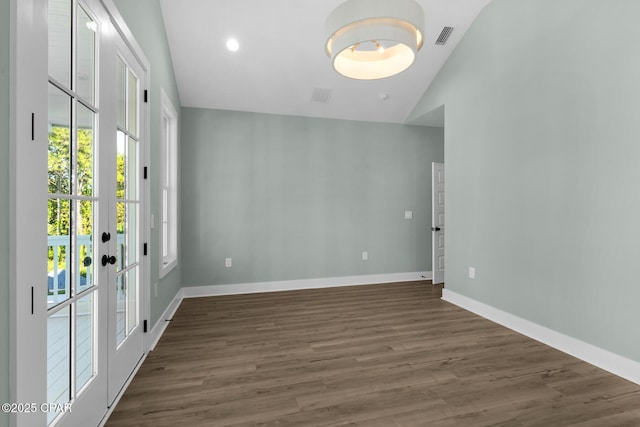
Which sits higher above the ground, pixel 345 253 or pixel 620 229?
pixel 620 229

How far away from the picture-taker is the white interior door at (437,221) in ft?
16.7

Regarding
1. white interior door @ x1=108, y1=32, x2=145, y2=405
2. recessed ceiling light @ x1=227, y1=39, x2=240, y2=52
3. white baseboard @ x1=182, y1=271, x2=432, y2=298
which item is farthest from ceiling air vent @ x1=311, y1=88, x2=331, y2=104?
white baseboard @ x1=182, y1=271, x2=432, y2=298

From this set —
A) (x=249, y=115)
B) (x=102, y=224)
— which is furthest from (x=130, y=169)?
(x=249, y=115)

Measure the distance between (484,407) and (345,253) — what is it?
128 inches

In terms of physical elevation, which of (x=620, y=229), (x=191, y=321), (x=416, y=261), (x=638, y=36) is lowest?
(x=191, y=321)

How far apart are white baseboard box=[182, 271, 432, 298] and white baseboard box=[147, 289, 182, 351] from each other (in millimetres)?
365

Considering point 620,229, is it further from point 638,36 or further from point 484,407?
point 484,407

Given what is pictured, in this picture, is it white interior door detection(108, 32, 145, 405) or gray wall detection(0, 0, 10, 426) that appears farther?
white interior door detection(108, 32, 145, 405)

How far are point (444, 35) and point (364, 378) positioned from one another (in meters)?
3.89

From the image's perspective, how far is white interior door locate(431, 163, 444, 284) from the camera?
16.7 feet

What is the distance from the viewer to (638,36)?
2.21m

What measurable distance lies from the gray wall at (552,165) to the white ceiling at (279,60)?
1.57 feet

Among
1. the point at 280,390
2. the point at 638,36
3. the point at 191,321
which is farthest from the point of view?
the point at 191,321

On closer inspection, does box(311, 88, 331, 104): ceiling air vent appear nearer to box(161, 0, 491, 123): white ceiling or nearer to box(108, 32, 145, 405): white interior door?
box(161, 0, 491, 123): white ceiling
